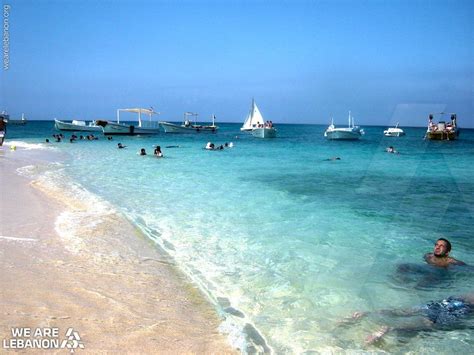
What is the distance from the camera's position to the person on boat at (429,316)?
407 cm

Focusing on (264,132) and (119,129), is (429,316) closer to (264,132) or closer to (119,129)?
(119,129)

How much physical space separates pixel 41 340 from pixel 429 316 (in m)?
3.90

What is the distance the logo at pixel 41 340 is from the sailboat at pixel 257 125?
59171 millimetres

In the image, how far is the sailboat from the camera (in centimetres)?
6216

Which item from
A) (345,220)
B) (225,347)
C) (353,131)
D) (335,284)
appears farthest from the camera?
(353,131)

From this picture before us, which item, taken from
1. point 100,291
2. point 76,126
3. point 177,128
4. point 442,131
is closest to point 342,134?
point 442,131

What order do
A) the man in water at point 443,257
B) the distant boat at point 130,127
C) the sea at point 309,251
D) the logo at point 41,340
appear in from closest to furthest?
the logo at point 41,340 → the sea at point 309,251 → the man in water at point 443,257 → the distant boat at point 130,127

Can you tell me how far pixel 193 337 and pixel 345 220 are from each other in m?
6.40

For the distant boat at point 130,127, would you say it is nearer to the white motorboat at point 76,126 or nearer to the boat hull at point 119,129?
the boat hull at point 119,129

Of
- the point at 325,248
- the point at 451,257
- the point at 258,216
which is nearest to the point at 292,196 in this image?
the point at 258,216

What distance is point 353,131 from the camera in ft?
186

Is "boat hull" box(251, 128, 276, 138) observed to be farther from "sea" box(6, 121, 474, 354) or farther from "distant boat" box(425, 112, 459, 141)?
"sea" box(6, 121, 474, 354)

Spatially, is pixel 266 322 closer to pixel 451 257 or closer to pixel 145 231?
pixel 451 257

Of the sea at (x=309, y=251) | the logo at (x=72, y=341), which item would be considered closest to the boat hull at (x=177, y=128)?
the sea at (x=309, y=251)
